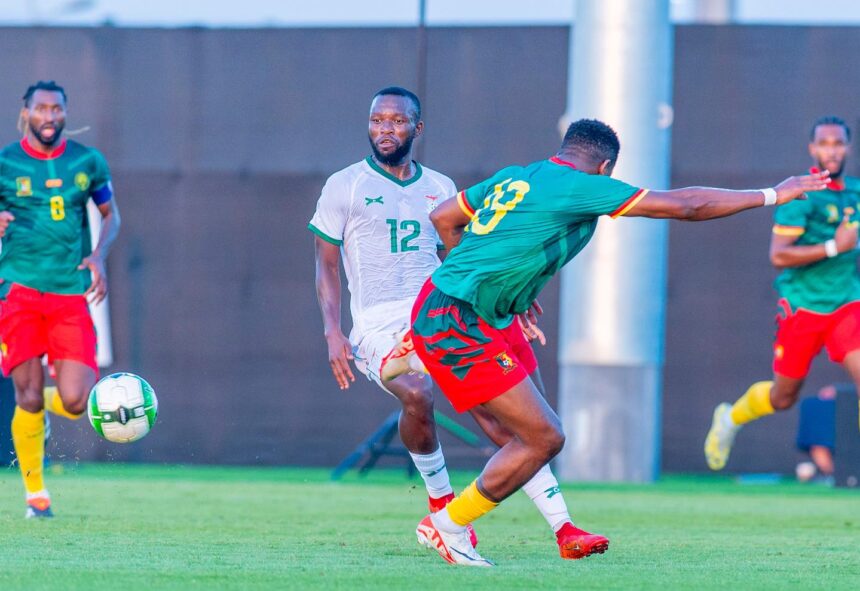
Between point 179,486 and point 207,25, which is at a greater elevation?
point 207,25

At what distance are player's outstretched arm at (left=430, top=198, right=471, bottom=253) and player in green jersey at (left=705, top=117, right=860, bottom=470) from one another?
4.39 meters

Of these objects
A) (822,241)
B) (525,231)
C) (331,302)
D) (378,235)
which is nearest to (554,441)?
(525,231)

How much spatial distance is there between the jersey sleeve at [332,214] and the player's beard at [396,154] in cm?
26

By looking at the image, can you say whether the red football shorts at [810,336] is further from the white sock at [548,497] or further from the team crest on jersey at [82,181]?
the team crest on jersey at [82,181]

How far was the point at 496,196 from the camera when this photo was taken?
6.52 metres

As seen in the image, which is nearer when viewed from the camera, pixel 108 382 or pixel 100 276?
pixel 108 382

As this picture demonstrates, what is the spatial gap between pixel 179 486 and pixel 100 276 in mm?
3775

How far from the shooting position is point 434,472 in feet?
25.0

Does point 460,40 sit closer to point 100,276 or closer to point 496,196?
point 100,276

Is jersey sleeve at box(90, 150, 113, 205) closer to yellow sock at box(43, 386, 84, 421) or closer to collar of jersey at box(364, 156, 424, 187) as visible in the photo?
yellow sock at box(43, 386, 84, 421)

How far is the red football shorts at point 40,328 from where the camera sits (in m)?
9.20

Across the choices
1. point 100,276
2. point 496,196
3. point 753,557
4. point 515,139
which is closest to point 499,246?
point 496,196

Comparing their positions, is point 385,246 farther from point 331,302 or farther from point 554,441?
point 554,441

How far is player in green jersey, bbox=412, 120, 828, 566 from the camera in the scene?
20.7 ft
